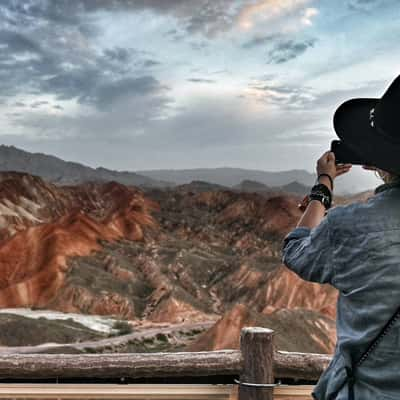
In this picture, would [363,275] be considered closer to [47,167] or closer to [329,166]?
[329,166]

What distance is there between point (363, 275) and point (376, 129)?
0.36 m

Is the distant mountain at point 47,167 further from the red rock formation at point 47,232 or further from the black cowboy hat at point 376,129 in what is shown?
the black cowboy hat at point 376,129

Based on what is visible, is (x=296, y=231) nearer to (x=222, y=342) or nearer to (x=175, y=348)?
(x=222, y=342)

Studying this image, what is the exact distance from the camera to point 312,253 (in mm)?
1458

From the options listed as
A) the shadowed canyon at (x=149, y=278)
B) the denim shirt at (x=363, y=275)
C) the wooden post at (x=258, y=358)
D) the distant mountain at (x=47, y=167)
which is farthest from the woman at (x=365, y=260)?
the distant mountain at (x=47, y=167)

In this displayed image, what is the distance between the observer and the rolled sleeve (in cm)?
145

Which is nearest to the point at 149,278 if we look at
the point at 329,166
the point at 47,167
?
the point at 329,166

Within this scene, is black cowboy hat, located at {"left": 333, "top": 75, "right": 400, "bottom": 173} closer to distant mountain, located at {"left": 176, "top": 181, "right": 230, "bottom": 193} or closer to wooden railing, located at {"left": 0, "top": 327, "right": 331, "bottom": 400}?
wooden railing, located at {"left": 0, "top": 327, "right": 331, "bottom": 400}

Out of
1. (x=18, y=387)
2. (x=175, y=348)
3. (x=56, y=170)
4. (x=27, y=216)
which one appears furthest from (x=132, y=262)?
(x=56, y=170)

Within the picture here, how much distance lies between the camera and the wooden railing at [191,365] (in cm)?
309

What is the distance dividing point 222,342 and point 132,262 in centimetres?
3347

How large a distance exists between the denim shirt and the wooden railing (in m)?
1.64

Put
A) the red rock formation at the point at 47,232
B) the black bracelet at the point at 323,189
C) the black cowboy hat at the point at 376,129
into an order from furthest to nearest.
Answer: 1. the red rock formation at the point at 47,232
2. the black bracelet at the point at 323,189
3. the black cowboy hat at the point at 376,129

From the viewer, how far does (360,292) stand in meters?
1.41
